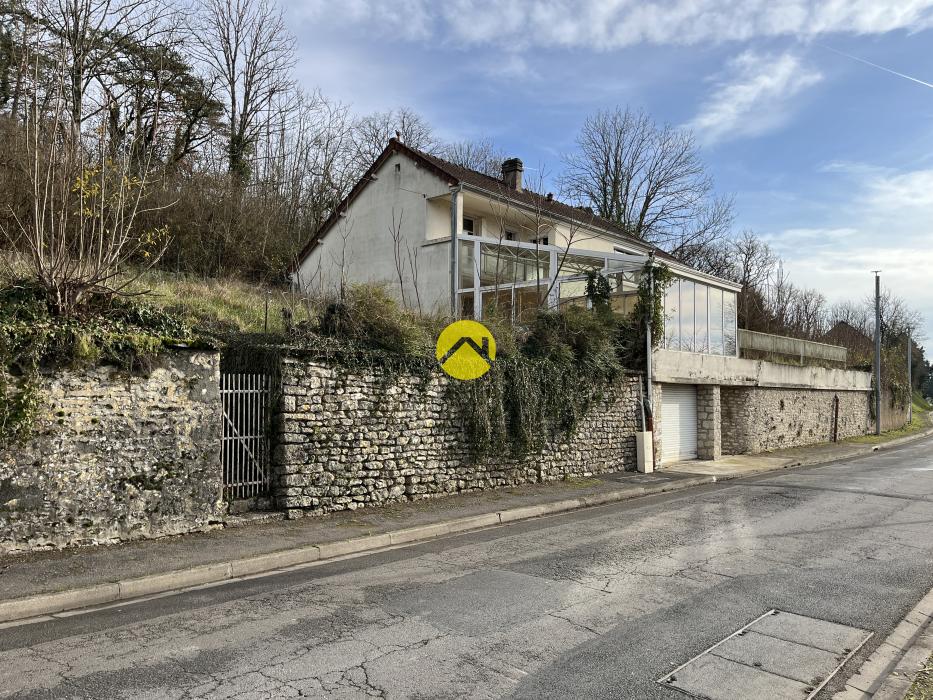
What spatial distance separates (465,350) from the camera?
1191 centimetres

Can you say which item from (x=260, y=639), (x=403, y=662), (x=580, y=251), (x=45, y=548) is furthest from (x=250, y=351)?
(x=580, y=251)

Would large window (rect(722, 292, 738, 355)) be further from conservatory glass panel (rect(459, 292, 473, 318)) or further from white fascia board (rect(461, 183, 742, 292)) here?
conservatory glass panel (rect(459, 292, 473, 318))

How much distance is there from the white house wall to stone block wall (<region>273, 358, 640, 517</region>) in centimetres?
887

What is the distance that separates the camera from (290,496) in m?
9.48

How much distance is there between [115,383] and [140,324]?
84 cm

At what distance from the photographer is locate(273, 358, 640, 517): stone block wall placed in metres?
9.65

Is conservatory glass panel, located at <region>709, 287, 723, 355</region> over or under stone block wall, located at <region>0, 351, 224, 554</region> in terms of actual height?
over

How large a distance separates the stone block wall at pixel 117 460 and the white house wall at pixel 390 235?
12.3m

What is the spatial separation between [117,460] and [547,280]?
13.0 m

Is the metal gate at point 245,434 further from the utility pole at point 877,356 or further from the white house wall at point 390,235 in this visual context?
the utility pole at point 877,356

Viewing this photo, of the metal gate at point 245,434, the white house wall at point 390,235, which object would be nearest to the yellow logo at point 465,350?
the metal gate at point 245,434

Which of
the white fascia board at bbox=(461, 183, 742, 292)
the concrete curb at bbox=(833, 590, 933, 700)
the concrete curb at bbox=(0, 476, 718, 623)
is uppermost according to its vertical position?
the white fascia board at bbox=(461, 183, 742, 292)

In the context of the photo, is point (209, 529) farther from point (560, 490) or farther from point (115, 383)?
point (560, 490)

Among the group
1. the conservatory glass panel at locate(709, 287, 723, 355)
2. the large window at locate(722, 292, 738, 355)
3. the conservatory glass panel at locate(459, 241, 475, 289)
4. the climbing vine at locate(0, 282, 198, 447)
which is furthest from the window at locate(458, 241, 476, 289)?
the climbing vine at locate(0, 282, 198, 447)
